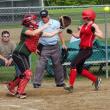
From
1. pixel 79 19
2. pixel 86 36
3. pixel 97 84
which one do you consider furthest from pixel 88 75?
pixel 79 19

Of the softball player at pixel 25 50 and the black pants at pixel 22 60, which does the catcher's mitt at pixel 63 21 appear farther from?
the black pants at pixel 22 60

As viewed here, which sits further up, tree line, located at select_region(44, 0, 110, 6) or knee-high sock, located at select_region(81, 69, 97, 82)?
knee-high sock, located at select_region(81, 69, 97, 82)

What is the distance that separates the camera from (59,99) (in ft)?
39.1

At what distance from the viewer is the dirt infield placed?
1095cm

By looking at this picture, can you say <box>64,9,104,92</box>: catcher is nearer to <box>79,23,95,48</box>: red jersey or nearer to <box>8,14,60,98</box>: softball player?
<box>79,23,95,48</box>: red jersey

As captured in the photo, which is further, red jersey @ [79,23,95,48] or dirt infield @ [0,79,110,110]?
red jersey @ [79,23,95,48]

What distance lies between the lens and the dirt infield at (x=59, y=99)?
1095 centimetres

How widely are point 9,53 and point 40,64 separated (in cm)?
143

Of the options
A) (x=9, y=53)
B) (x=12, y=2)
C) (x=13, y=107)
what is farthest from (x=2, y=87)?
(x=12, y=2)

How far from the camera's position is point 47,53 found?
1333cm

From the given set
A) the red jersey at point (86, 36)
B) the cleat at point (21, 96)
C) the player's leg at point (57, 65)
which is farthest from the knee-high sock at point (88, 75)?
the cleat at point (21, 96)

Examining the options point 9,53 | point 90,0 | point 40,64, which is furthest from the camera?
point 90,0

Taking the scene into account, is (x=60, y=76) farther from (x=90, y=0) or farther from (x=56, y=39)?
(x=90, y=0)

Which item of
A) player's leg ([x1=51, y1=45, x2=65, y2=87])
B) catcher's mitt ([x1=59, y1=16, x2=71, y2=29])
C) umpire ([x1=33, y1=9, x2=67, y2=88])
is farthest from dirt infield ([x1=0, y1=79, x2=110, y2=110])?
catcher's mitt ([x1=59, y1=16, x2=71, y2=29])
